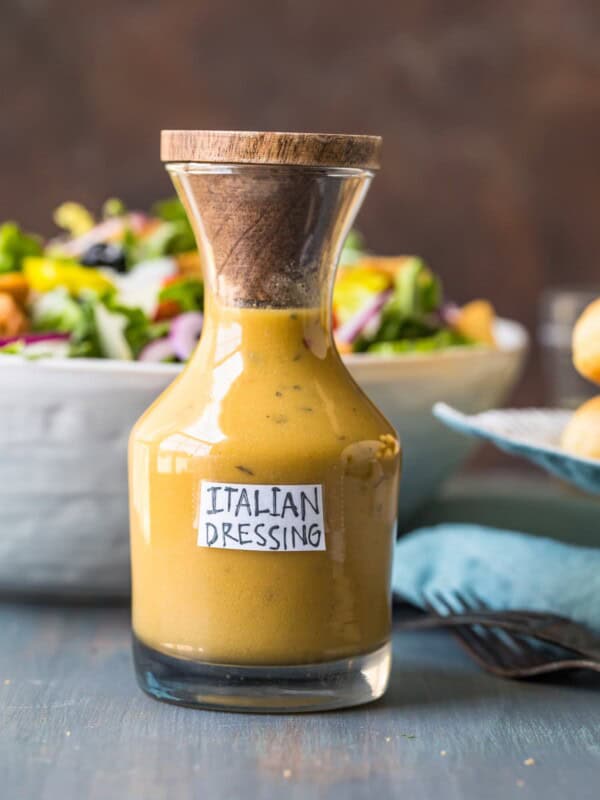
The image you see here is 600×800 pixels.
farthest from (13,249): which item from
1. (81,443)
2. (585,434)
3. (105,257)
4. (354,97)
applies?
(354,97)

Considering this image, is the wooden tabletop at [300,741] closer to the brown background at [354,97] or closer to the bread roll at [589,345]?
the bread roll at [589,345]

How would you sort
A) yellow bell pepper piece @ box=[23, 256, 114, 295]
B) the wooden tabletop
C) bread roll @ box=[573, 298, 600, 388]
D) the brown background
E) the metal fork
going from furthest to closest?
the brown background, yellow bell pepper piece @ box=[23, 256, 114, 295], bread roll @ box=[573, 298, 600, 388], the metal fork, the wooden tabletop

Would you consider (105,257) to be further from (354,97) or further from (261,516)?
(354,97)

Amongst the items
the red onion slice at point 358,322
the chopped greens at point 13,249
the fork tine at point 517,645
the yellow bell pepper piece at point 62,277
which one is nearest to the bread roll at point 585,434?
the fork tine at point 517,645

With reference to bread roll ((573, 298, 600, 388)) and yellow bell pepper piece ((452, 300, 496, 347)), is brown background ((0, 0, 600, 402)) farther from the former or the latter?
bread roll ((573, 298, 600, 388))

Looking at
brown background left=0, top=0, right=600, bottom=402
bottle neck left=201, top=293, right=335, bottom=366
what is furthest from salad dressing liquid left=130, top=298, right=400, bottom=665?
brown background left=0, top=0, right=600, bottom=402

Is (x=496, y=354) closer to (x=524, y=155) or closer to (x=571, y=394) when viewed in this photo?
(x=571, y=394)
